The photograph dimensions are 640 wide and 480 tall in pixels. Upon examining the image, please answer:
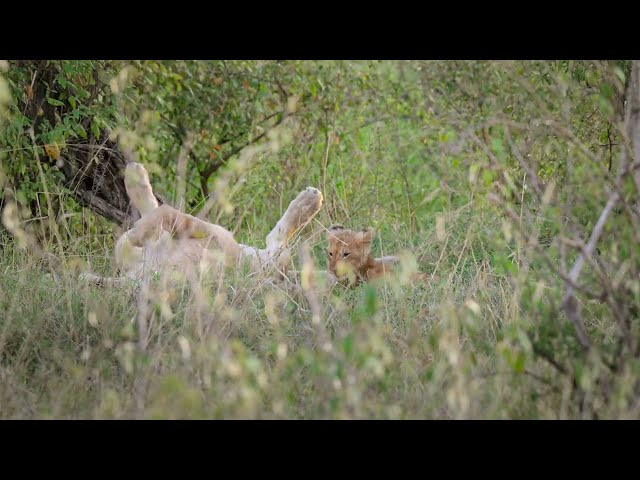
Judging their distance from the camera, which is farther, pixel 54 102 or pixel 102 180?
pixel 102 180

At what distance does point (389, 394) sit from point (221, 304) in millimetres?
991

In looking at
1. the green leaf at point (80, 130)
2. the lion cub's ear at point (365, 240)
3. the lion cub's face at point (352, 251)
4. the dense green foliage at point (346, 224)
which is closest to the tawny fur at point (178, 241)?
the dense green foliage at point (346, 224)

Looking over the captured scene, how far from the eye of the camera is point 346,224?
630 cm

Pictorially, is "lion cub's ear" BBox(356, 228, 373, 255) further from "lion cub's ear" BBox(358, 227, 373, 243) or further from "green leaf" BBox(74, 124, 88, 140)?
"green leaf" BBox(74, 124, 88, 140)

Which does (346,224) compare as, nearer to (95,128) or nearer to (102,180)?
(102,180)

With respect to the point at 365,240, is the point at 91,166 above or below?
above

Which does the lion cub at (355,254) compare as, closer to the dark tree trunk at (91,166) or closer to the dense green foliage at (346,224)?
the dense green foliage at (346,224)

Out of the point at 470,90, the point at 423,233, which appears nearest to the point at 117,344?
the point at 423,233

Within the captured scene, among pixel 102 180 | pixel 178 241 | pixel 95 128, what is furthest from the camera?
pixel 102 180

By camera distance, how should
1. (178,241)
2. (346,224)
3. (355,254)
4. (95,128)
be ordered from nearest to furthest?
1. (178,241)
2. (355,254)
3. (95,128)
4. (346,224)

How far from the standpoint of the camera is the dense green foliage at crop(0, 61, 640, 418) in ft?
9.14

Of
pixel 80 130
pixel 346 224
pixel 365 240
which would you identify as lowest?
pixel 346 224

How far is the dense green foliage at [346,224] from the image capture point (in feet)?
9.14

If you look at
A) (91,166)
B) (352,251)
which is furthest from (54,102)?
A: (352,251)
